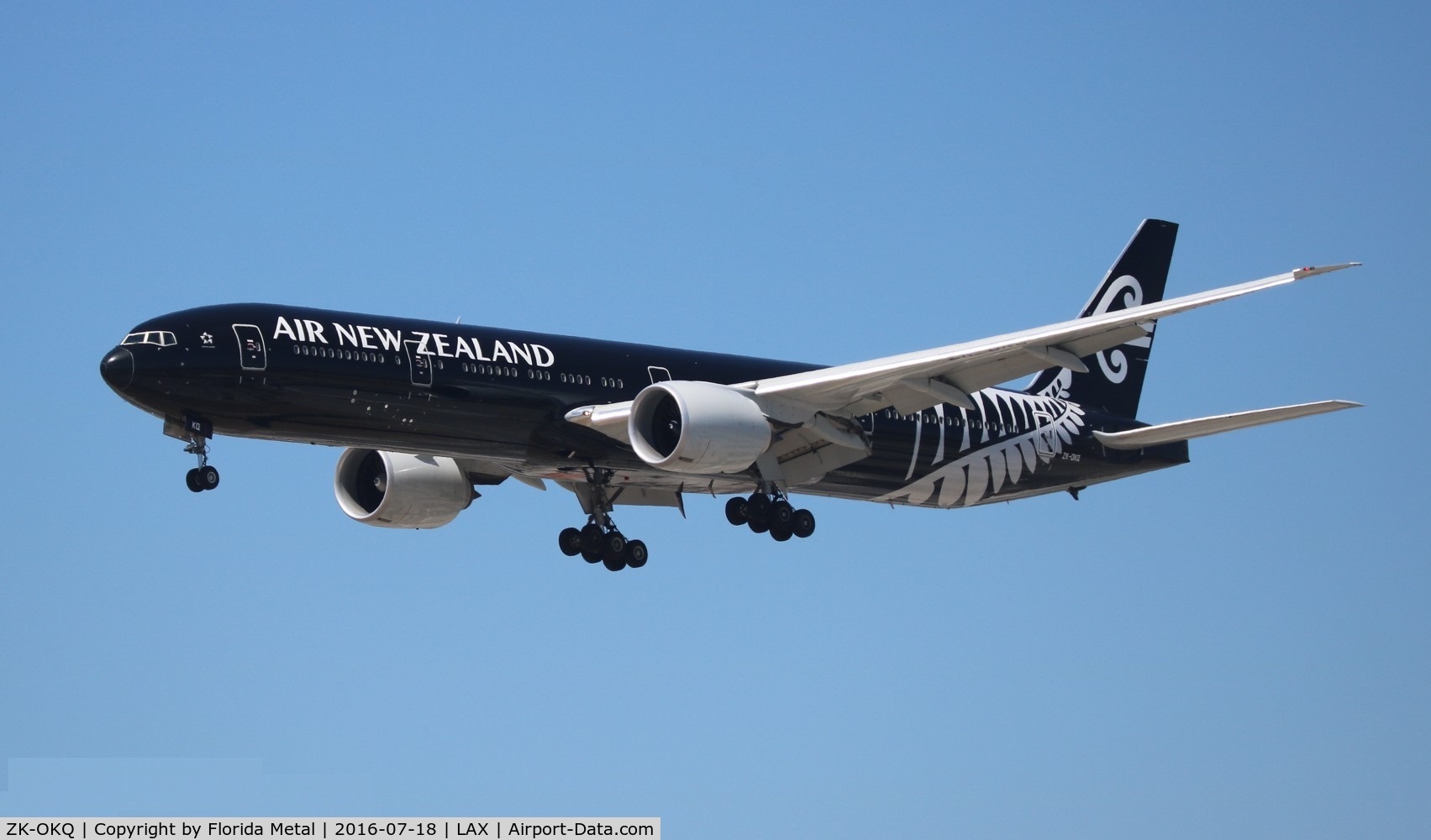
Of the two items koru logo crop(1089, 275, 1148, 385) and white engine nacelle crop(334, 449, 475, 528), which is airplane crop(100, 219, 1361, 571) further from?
koru logo crop(1089, 275, 1148, 385)

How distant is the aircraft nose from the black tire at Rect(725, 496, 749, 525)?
13.7 meters

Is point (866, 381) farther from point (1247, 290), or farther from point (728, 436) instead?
point (1247, 290)

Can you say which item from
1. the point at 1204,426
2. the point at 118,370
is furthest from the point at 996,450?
the point at 118,370

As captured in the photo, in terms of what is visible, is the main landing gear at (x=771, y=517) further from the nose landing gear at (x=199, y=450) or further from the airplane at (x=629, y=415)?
the nose landing gear at (x=199, y=450)

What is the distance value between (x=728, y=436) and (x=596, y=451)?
3.49 meters

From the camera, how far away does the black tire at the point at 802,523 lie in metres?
46.6

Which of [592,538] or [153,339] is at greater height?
[153,339]

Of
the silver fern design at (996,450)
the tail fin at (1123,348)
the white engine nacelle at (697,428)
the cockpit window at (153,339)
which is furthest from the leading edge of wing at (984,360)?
the cockpit window at (153,339)

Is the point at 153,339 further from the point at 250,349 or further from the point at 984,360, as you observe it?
the point at 984,360

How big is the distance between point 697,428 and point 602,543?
7.09 m

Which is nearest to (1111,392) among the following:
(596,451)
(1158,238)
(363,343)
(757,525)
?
(1158,238)

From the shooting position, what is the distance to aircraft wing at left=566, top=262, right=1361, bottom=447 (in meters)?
40.8

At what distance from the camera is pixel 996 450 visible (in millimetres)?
50312

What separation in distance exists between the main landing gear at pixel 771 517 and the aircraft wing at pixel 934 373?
197cm
